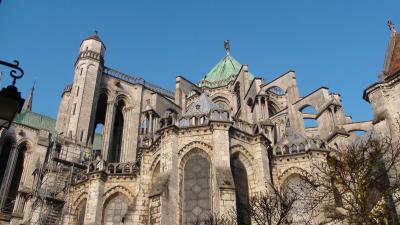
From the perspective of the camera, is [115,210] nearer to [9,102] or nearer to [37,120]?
[9,102]

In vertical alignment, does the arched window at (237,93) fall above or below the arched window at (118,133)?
above

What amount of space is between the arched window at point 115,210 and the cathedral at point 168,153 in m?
0.04

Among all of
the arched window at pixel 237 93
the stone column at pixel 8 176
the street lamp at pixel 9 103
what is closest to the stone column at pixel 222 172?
the street lamp at pixel 9 103

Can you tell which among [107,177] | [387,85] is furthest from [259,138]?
[107,177]

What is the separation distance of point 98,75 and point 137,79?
5.47 metres

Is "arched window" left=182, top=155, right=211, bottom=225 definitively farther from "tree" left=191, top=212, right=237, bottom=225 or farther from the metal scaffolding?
the metal scaffolding

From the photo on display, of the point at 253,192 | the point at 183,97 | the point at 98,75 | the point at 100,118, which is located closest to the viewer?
the point at 253,192

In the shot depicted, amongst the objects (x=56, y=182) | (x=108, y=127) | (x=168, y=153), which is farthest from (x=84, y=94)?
(x=168, y=153)

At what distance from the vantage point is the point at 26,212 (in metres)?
21.7

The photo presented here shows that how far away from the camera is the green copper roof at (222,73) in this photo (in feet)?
127

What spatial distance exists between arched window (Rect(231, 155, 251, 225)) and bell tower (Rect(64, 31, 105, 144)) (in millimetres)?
12600

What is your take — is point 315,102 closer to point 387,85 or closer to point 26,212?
point 387,85

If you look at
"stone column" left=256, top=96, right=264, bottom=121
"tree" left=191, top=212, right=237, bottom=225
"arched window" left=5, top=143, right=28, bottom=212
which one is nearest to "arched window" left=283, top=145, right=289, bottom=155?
"tree" left=191, top=212, right=237, bottom=225

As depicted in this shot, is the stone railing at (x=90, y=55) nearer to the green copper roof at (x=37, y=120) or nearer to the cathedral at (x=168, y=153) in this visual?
the cathedral at (x=168, y=153)
